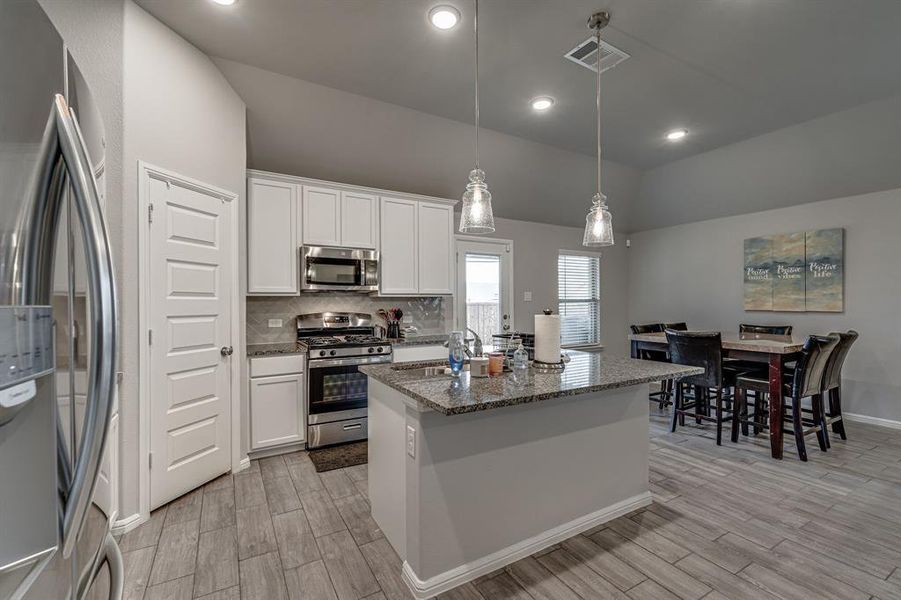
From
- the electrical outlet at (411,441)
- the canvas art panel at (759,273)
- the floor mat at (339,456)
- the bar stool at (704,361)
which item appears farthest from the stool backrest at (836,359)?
the floor mat at (339,456)

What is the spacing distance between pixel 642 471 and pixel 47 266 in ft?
9.80

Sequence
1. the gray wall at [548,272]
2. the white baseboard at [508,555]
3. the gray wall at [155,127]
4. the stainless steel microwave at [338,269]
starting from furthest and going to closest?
the gray wall at [548,272], the stainless steel microwave at [338,269], the gray wall at [155,127], the white baseboard at [508,555]

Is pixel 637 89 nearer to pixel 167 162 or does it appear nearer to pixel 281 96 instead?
pixel 281 96

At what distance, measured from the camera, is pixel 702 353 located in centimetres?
385

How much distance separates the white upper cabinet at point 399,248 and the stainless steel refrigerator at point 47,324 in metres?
3.68

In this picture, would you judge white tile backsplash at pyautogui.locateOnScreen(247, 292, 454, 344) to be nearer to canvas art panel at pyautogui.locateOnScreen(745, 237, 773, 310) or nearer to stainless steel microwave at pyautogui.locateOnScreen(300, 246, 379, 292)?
stainless steel microwave at pyautogui.locateOnScreen(300, 246, 379, 292)

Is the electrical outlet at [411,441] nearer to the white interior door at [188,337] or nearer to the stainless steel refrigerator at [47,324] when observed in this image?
the stainless steel refrigerator at [47,324]

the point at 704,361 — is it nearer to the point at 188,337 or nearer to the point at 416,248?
the point at 416,248

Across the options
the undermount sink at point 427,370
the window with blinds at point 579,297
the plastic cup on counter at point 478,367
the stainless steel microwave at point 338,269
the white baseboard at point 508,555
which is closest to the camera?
the white baseboard at point 508,555

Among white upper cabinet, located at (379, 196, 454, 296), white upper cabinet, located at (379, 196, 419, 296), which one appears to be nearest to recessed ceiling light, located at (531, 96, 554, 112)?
white upper cabinet, located at (379, 196, 454, 296)

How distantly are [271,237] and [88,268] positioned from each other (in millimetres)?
3319

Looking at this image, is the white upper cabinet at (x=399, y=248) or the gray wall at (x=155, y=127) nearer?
the gray wall at (x=155, y=127)

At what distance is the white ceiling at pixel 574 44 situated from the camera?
2535 millimetres

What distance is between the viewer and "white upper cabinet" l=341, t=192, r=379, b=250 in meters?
4.12
